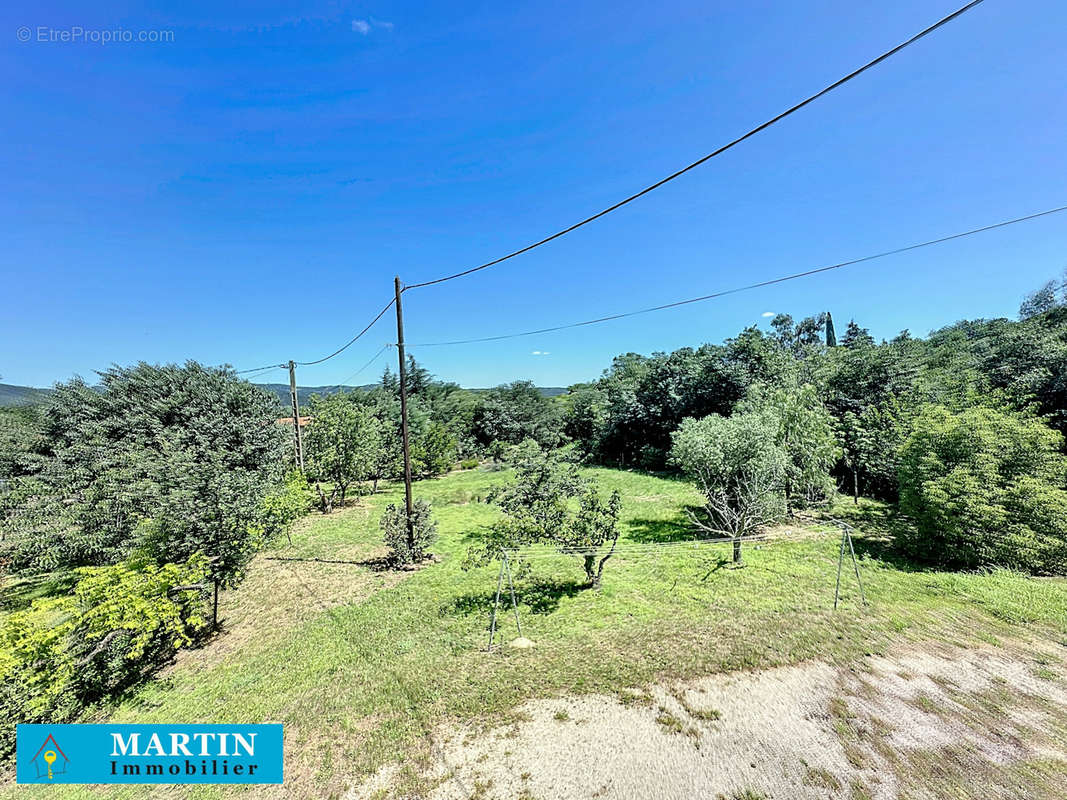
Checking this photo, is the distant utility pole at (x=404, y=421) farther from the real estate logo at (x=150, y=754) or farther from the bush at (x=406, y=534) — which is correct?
the real estate logo at (x=150, y=754)

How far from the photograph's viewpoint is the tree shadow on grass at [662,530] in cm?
1131

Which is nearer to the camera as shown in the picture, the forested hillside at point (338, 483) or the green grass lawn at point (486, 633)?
the green grass lawn at point (486, 633)

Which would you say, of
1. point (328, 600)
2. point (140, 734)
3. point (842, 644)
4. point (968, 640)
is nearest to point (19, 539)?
point (328, 600)

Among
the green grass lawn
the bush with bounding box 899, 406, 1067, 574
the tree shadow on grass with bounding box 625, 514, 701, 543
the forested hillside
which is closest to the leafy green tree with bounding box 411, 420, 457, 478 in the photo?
the forested hillside

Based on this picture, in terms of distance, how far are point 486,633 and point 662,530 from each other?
25.0 feet

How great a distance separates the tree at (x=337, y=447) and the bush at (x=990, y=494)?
18988mm

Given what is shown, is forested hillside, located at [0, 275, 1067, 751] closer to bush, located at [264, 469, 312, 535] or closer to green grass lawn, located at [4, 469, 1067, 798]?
bush, located at [264, 469, 312, 535]

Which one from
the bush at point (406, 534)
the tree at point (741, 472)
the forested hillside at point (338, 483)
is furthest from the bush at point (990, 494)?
the bush at point (406, 534)

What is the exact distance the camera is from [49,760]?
13.4ft

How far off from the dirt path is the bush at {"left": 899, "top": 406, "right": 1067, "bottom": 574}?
4.16 metres

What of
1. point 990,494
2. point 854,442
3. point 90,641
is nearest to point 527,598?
point 90,641

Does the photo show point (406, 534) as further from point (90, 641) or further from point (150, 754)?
point (150, 754)

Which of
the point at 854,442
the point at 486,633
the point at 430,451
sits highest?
the point at 430,451

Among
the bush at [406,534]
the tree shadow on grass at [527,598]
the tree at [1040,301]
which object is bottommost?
the tree shadow on grass at [527,598]
